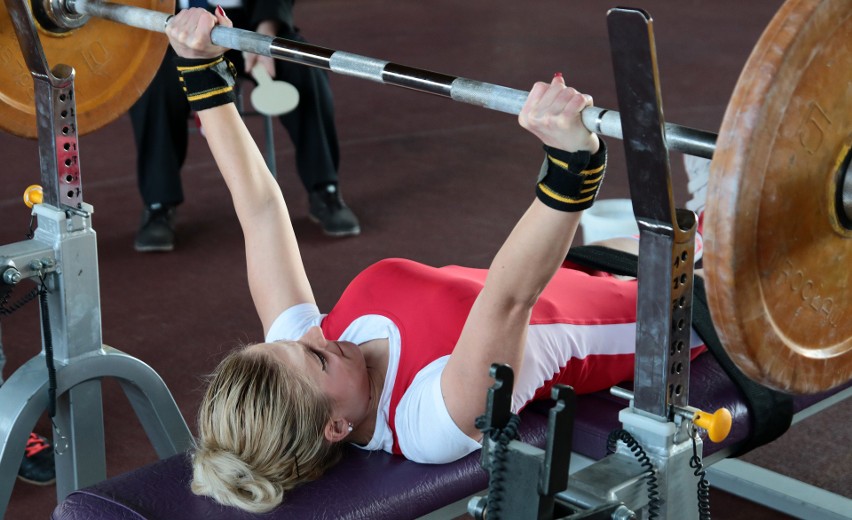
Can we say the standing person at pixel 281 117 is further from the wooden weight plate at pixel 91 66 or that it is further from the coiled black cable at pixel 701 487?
the coiled black cable at pixel 701 487

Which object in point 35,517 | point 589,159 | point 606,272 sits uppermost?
point 589,159

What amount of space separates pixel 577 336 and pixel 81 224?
851 millimetres

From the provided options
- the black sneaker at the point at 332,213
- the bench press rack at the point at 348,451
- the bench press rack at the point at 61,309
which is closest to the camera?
the bench press rack at the point at 348,451

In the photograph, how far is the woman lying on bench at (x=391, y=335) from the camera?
4.33 ft

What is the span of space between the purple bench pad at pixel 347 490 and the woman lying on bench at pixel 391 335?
2cm

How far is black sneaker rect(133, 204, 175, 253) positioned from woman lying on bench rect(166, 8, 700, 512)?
1867 mm

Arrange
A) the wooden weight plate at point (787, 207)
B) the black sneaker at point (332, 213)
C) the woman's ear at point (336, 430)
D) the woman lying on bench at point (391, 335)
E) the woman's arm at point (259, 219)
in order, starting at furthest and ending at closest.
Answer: the black sneaker at point (332, 213)
the woman's arm at point (259, 219)
the woman's ear at point (336, 430)
the woman lying on bench at point (391, 335)
the wooden weight plate at point (787, 207)

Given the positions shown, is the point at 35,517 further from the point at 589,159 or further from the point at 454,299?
the point at 589,159

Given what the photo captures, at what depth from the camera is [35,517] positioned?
2.21 metres

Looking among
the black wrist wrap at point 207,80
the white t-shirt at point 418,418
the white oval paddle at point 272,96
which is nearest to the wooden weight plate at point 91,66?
the black wrist wrap at point 207,80

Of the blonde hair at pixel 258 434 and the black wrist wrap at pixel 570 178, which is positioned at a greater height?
the black wrist wrap at pixel 570 178

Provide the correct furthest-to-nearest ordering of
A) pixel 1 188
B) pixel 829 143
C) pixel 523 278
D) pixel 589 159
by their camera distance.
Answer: pixel 1 188 → pixel 523 278 → pixel 589 159 → pixel 829 143

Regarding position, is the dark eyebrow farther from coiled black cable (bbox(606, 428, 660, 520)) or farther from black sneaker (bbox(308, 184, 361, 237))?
black sneaker (bbox(308, 184, 361, 237))

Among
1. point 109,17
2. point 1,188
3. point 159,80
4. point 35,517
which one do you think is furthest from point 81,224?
point 1,188
